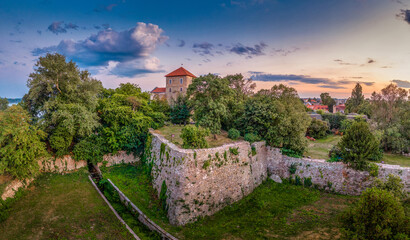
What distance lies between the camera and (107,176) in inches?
661

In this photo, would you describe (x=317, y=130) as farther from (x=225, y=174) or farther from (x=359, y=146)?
(x=225, y=174)

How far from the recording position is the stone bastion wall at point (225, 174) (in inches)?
468

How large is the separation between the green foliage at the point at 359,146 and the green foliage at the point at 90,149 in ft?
67.4

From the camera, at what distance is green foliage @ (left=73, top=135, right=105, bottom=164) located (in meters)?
17.4

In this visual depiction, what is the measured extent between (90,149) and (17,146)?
5.33 meters

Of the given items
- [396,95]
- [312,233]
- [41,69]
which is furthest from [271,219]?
[396,95]

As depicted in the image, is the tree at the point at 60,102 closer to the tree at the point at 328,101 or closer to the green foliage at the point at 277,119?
the green foliage at the point at 277,119

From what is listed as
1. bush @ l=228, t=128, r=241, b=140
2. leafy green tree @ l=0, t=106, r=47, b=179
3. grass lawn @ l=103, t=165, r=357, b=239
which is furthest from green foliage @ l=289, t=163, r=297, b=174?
leafy green tree @ l=0, t=106, r=47, b=179

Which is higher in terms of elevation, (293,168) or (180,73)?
(180,73)

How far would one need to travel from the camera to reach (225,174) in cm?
1366

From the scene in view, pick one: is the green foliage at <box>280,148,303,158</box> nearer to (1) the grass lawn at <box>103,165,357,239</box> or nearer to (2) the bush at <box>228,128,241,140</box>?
(1) the grass lawn at <box>103,165,357,239</box>

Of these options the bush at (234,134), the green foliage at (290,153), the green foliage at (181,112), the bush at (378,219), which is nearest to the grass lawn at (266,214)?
the bush at (378,219)

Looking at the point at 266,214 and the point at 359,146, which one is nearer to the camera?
the point at 266,214

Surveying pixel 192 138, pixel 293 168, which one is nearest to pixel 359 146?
pixel 293 168
